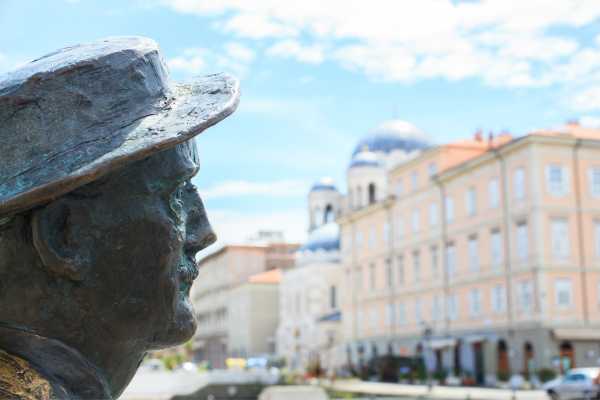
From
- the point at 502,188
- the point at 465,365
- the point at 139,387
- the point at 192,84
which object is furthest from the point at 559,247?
the point at 192,84

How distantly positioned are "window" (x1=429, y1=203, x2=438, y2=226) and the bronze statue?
4416 cm

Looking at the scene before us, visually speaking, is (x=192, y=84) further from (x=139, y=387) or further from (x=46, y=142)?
(x=139, y=387)

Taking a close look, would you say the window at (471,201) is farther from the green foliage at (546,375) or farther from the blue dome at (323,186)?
the blue dome at (323,186)

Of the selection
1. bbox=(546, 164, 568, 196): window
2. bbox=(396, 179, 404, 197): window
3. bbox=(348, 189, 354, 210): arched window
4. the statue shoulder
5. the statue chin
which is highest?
bbox=(348, 189, 354, 210): arched window

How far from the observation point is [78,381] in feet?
4.93

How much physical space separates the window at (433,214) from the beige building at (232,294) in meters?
40.7

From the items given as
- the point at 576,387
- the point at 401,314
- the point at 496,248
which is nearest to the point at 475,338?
the point at 496,248

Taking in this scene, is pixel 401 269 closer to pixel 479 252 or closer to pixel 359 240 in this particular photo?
pixel 359 240

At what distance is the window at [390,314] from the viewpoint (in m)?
51.0

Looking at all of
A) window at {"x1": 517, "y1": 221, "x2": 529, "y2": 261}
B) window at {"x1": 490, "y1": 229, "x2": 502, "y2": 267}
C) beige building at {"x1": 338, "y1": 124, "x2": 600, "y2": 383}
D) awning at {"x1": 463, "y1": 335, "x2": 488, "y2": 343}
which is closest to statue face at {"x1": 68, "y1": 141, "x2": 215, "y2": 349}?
beige building at {"x1": 338, "y1": 124, "x2": 600, "y2": 383}

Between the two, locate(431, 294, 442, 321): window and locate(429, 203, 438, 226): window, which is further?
locate(429, 203, 438, 226): window

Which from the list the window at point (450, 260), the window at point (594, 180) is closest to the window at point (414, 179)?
the window at point (450, 260)

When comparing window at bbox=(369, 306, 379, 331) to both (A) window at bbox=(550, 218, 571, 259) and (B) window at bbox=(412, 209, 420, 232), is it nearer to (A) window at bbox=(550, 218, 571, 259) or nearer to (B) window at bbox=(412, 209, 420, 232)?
(B) window at bbox=(412, 209, 420, 232)

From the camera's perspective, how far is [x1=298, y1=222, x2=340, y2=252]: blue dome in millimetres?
69812
